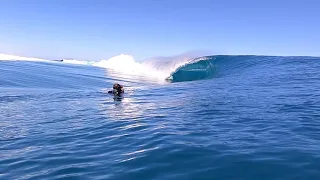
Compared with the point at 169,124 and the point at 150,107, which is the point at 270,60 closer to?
the point at 150,107

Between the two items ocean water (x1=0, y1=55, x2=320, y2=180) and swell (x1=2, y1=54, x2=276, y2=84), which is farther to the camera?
swell (x1=2, y1=54, x2=276, y2=84)

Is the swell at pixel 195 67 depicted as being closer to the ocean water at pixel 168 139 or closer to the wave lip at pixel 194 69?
the wave lip at pixel 194 69

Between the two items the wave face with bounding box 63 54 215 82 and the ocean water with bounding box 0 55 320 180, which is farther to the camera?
the wave face with bounding box 63 54 215 82

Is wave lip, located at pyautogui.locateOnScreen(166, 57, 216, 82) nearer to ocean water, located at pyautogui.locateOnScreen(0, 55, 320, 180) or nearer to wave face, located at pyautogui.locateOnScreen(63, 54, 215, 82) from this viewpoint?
wave face, located at pyautogui.locateOnScreen(63, 54, 215, 82)

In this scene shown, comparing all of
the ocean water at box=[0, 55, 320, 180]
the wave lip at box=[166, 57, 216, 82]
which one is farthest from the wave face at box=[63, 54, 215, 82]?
the ocean water at box=[0, 55, 320, 180]

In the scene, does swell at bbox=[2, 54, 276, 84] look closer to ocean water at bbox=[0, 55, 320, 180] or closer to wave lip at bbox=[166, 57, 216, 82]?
wave lip at bbox=[166, 57, 216, 82]

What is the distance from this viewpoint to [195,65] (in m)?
48.3

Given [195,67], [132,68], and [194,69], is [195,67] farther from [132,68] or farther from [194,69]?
[132,68]

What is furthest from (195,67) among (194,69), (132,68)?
(132,68)

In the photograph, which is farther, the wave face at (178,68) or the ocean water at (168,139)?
the wave face at (178,68)

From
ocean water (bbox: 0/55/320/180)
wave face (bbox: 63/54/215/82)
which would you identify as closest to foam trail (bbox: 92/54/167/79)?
wave face (bbox: 63/54/215/82)

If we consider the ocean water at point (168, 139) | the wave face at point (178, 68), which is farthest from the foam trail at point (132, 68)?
the ocean water at point (168, 139)

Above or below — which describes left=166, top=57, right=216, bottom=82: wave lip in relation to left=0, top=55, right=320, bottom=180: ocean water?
above

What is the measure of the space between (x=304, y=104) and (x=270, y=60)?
27.8 m
